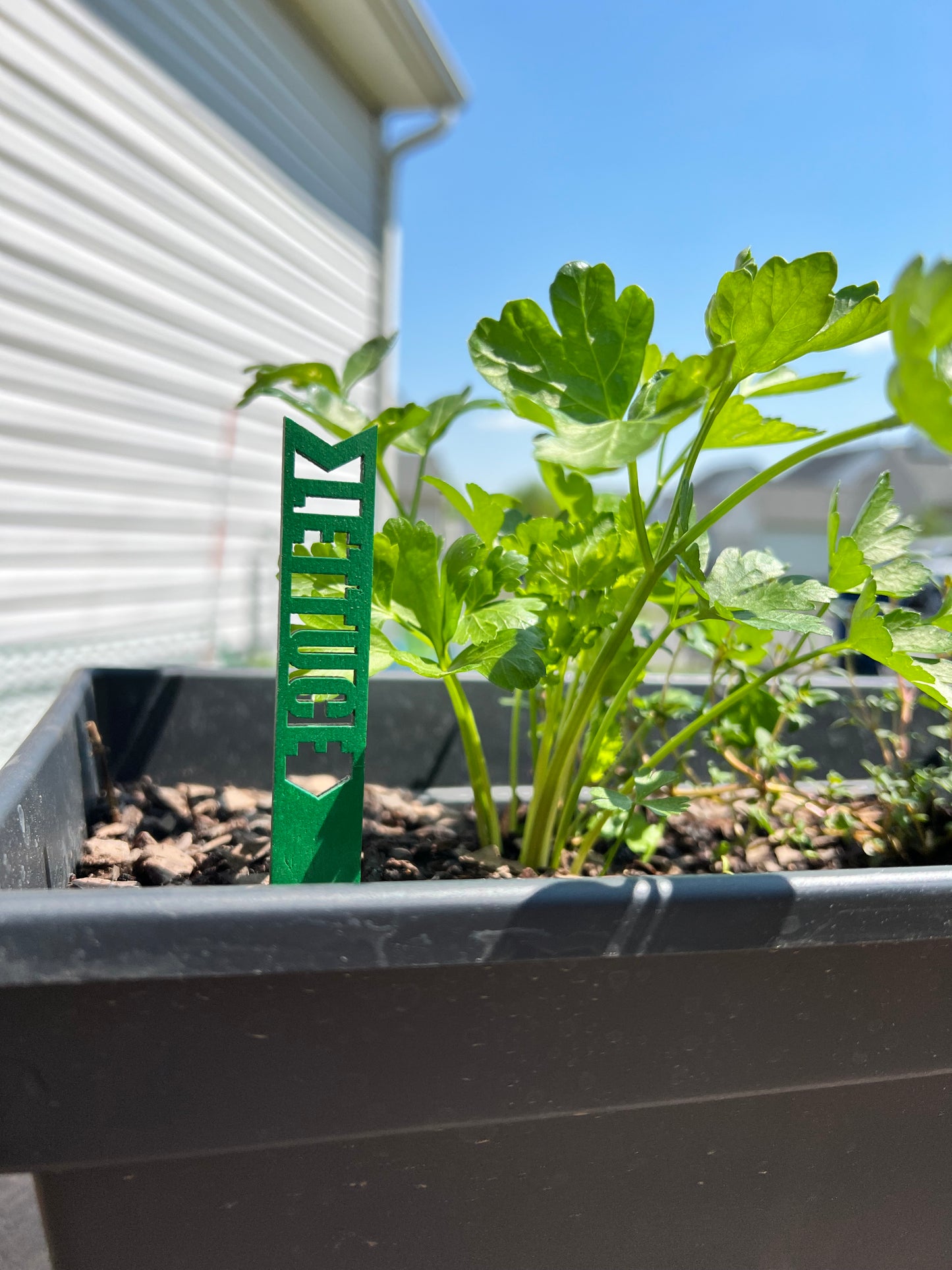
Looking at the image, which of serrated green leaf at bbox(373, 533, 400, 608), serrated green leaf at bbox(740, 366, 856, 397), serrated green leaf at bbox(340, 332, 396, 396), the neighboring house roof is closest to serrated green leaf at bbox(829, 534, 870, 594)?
serrated green leaf at bbox(740, 366, 856, 397)

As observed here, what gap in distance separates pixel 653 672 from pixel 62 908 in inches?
40.0

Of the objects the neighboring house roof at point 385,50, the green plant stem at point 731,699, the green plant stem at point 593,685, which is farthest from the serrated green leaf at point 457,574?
the neighboring house roof at point 385,50

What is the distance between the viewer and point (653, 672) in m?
1.29

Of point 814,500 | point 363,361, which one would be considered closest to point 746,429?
point 363,361

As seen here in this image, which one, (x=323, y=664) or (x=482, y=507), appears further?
(x=482, y=507)

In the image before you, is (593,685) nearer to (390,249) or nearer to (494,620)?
(494,620)

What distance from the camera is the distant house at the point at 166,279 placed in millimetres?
2529

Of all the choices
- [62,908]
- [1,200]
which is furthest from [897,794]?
[1,200]

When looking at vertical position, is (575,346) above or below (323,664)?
above

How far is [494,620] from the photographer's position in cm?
60

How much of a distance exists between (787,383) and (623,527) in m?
0.17

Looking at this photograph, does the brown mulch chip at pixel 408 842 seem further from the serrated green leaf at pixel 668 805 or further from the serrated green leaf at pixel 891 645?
the serrated green leaf at pixel 891 645

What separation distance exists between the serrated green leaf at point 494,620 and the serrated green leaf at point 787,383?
0.22 m

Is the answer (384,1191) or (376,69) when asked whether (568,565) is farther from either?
(376,69)
